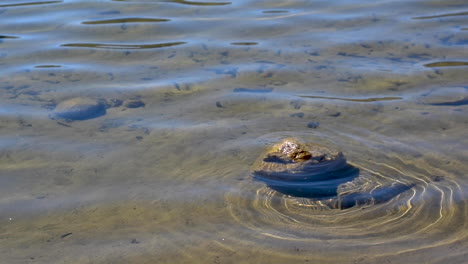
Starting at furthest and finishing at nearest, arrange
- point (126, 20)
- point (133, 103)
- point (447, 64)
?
point (126, 20)
point (447, 64)
point (133, 103)

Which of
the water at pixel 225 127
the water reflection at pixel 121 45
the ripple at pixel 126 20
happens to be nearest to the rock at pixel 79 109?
the water at pixel 225 127

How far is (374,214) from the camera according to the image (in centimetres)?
316

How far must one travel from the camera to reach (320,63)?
523cm

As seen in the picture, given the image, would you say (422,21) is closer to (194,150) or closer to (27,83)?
(194,150)

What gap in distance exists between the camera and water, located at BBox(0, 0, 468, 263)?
117 inches

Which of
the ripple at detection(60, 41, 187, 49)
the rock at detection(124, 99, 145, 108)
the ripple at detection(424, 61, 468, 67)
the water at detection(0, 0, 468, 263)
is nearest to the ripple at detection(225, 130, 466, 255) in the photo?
the water at detection(0, 0, 468, 263)

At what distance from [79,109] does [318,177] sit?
191 cm

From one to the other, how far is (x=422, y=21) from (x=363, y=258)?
413cm

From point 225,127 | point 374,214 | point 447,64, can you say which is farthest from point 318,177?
point 447,64

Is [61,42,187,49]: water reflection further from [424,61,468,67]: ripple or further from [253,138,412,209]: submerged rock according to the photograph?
[253,138,412,209]: submerged rock

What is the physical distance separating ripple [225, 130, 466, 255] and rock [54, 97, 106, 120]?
1.49 metres

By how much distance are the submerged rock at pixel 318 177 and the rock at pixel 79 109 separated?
4.72 ft

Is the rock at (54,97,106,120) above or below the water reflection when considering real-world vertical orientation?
below

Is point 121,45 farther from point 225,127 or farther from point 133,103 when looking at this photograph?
point 225,127
